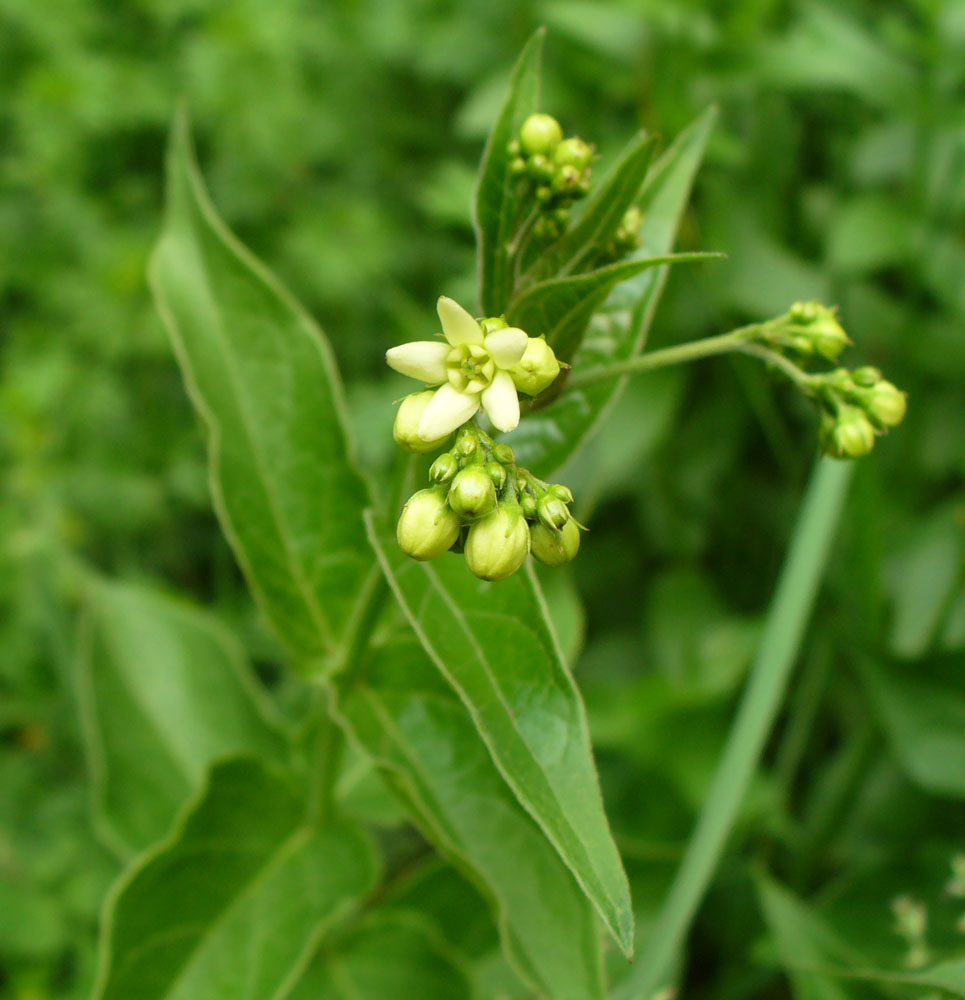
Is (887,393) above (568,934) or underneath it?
above

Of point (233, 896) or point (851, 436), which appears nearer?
point (851, 436)

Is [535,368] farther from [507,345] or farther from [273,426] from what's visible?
[273,426]

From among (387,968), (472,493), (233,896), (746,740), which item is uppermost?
(472,493)

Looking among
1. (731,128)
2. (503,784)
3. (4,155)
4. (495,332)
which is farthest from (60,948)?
(731,128)

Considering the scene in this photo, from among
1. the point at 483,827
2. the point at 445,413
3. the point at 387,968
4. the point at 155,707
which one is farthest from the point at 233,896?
the point at 445,413

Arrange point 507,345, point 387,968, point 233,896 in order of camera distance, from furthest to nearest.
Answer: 1. point 387,968
2. point 233,896
3. point 507,345

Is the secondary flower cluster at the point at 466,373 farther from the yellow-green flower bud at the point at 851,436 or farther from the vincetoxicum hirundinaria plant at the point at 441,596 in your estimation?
the yellow-green flower bud at the point at 851,436

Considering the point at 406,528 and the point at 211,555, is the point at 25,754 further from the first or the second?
the point at 406,528
